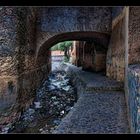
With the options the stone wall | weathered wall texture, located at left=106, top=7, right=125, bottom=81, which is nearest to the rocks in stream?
weathered wall texture, located at left=106, top=7, right=125, bottom=81

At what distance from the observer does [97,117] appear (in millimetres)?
4598

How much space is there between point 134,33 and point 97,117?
219 centimetres

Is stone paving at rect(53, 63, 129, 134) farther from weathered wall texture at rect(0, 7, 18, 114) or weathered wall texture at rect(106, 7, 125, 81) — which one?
weathered wall texture at rect(0, 7, 18, 114)

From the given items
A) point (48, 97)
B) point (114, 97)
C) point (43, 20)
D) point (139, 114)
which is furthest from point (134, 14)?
point (48, 97)

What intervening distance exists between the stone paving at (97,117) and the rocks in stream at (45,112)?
1565 millimetres

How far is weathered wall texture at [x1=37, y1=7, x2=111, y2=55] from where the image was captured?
32.1 feet

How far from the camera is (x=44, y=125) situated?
710cm

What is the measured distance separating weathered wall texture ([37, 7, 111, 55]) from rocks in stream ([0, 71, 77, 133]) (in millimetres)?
2481

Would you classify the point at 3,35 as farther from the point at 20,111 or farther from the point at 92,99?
the point at 92,99

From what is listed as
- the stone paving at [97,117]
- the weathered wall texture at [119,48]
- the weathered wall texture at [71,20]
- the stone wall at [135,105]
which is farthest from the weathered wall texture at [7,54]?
the stone wall at [135,105]

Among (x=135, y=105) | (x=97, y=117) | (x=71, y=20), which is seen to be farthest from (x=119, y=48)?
(x=135, y=105)

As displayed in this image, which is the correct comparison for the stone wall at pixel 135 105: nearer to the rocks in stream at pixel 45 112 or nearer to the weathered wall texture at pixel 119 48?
the rocks in stream at pixel 45 112

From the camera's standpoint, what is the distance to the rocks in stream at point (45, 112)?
6.90 meters
